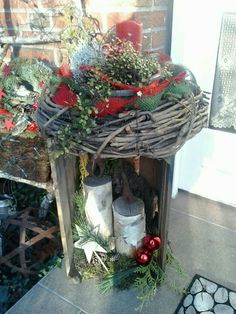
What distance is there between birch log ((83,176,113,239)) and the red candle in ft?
1.70

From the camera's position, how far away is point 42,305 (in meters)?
1.22

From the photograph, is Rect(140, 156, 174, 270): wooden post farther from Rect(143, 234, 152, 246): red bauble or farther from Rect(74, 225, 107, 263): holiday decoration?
Rect(74, 225, 107, 263): holiday decoration

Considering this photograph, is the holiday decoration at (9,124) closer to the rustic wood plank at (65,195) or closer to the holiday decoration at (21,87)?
the holiday decoration at (21,87)

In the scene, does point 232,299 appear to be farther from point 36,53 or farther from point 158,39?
point 36,53

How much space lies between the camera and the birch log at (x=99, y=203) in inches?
47.3

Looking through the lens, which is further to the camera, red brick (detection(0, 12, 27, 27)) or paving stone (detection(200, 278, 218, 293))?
red brick (detection(0, 12, 27, 27))

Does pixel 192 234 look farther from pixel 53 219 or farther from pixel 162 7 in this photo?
pixel 162 7

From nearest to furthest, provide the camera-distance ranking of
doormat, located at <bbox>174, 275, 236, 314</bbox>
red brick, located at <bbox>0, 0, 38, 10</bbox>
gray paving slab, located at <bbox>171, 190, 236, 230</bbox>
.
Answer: doormat, located at <bbox>174, 275, 236, 314</bbox>
red brick, located at <bbox>0, 0, 38, 10</bbox>
gray paving slab, located at <bbox>171, 190, 236, 230</bbox>

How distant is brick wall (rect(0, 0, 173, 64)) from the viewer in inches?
44.8

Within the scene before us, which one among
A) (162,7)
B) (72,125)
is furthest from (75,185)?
(162,7)

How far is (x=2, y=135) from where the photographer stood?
4.44ft

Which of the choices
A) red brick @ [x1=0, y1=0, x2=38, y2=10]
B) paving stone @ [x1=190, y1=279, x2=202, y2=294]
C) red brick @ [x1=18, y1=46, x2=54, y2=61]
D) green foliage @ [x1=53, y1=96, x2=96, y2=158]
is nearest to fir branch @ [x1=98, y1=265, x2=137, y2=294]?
paving stone @ [x1=190, y1=279, x2=202, y2=294]

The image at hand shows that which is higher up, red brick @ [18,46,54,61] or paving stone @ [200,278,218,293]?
red brick @ [18,46,54,61]

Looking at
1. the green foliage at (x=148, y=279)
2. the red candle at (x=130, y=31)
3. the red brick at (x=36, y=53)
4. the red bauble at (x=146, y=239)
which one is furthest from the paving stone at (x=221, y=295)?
the red brick at (x=36, y=53)
